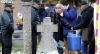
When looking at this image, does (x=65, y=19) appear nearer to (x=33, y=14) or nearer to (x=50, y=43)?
(x=33, y=14)

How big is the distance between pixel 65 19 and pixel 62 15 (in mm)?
172

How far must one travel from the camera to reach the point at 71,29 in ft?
36.1

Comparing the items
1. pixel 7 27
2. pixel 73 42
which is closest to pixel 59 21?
pixel 73 42

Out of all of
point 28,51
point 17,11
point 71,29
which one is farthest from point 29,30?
point 17,11

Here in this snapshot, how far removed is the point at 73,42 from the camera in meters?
10.9

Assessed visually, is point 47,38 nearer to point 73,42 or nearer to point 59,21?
point 73,42

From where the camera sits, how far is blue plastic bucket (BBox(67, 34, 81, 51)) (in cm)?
1086

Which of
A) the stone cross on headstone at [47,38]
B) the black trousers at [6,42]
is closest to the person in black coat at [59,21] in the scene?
the stone cross on headstone at [47,38]

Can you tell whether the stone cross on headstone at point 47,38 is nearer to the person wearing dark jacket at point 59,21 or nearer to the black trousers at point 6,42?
the person wearing dark jacket at point 59,21

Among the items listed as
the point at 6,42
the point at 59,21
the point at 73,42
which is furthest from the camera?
the point at 6,42

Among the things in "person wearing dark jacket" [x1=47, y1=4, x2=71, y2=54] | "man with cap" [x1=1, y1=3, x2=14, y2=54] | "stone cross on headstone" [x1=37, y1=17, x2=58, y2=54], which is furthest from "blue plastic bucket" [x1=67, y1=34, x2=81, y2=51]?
"man with cap" [x1=1, y1=3, x2=14, y2=54]

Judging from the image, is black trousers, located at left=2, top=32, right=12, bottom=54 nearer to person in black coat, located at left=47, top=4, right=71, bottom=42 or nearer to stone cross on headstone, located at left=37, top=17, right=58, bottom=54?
person in black coat, located at left=47, top=4, right=71, bottom=42

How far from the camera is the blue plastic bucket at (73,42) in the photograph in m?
10.9

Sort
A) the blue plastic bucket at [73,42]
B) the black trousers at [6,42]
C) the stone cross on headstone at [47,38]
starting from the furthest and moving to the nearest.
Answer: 1. the black trousers at [6,42]
2. the blue plastic bucket at [73,42]
3. the stone cross on headstone at [47,38]
